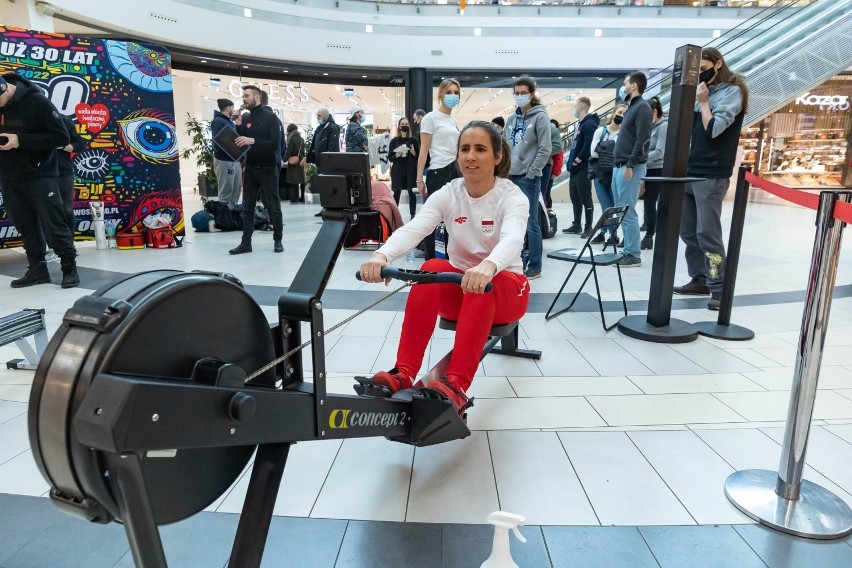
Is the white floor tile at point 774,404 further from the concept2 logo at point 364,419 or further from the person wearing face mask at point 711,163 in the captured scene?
the concept2 logo at point 364,419

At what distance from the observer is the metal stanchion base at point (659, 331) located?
3.31 meters

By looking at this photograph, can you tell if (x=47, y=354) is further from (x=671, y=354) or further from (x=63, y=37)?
(x=63, y=37)

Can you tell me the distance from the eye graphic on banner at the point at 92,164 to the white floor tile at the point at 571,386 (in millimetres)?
5808

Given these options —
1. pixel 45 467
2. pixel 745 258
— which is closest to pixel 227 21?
pixel 745 258

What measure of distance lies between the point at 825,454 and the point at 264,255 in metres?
5.33

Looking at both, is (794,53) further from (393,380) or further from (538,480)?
(393,380)

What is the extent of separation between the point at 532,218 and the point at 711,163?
1.39 meters

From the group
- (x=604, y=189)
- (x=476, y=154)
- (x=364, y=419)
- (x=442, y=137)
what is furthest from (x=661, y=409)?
(x=604, y=189)

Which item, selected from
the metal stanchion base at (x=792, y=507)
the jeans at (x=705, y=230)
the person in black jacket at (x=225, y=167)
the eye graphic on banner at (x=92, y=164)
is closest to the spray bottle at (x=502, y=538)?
the metal stanchion base at (x=792, y=507)

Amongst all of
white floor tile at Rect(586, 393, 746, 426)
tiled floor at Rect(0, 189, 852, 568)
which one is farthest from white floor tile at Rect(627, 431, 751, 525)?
white floor tile at Rect(586, 393, 746, 426)

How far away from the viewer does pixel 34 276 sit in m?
4.66

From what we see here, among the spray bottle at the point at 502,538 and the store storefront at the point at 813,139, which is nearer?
the spray bottle at the point at 502,538

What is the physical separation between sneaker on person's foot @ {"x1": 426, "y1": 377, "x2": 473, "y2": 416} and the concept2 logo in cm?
16

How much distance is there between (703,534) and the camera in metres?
1.62
